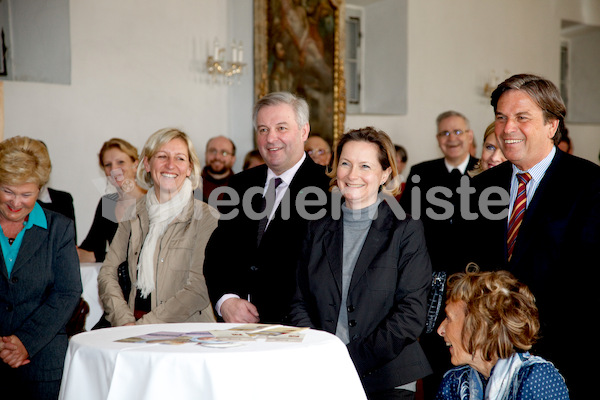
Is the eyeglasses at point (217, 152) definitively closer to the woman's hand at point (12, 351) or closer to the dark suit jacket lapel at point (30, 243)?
the dark suit jacket lapel at point (30, 243)

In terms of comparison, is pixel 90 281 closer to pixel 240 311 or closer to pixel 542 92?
pixel 240 311

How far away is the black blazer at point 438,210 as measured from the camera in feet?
11.1

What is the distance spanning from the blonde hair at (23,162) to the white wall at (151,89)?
3.69 metres

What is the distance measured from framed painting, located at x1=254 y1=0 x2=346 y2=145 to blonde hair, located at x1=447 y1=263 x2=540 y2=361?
5.98 m

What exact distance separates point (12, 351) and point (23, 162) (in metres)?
0.90

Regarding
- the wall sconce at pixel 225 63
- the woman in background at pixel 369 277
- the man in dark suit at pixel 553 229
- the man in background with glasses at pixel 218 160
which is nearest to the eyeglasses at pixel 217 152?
the man in background with glasses at pixel 218 160

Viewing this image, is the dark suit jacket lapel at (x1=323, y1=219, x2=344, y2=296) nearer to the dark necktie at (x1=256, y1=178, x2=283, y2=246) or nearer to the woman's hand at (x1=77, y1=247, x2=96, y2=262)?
the dark necktie at (x1=256, y1=178, x2=283, y2=246)

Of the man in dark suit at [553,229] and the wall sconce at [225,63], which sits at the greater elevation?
the wall sconce at [225,63]

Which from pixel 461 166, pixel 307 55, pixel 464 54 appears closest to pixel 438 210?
pixel 461 166

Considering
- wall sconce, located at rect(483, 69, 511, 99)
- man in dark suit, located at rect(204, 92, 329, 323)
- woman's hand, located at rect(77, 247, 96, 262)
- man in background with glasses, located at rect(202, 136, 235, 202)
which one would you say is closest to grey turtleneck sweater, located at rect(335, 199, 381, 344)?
man in dark suit, located at rect(204, 92, 329, 323)

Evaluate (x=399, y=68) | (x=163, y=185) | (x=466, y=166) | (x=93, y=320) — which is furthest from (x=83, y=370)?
(x=399, y=68)

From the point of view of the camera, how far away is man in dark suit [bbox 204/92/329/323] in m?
3.39

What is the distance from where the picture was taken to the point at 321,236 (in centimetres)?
304

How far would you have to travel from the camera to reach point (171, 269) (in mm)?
3641
